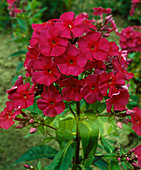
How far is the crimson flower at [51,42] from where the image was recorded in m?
0.98

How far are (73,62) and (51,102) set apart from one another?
0.77 ft

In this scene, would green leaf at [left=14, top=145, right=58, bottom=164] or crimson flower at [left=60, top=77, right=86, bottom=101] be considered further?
green leaf at [left=14, top=145, right=58, bottom=164]

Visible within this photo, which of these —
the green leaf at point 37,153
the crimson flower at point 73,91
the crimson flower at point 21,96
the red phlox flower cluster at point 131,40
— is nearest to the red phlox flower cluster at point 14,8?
the red phlox flower cluster at point 131,40

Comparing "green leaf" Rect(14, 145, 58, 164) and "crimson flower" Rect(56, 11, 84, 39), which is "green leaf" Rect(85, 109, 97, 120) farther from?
"green leaf" Rect(14, 145, 58, 164)

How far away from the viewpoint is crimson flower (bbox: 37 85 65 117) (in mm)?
1057

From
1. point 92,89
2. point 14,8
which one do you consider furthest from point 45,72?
point 14,8

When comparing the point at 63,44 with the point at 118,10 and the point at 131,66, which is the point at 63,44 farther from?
the point at 118,10

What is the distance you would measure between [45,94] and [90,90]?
22 cm

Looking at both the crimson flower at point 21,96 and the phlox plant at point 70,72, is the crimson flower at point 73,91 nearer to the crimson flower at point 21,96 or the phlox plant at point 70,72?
the phlox plant at point 70,72

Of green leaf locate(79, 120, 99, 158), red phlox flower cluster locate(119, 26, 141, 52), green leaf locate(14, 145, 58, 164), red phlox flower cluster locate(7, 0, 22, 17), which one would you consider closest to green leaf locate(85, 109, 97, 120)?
green leaf locate(79, 120, 99, 158)

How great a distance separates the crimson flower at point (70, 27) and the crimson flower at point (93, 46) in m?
0.04

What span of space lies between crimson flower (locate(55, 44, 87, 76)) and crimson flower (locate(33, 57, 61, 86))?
0.11 ft

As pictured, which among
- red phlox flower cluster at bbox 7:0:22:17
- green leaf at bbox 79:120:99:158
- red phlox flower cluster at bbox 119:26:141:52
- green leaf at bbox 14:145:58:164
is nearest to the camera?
green leaf at bbox 79:120:99:158

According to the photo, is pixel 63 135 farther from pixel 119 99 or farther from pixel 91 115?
pixel 119 99
